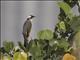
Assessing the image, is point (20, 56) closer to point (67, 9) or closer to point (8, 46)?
point (8, 46)

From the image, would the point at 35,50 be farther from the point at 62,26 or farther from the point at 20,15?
the point at 20,15

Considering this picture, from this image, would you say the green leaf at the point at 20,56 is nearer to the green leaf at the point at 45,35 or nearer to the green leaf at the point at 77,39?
the green leaf at the point at 45,35

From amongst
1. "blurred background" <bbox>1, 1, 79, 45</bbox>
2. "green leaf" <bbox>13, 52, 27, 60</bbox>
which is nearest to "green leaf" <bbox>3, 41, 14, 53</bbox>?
"green leaf" <bbox>13, 52, 27, 60</bbox>

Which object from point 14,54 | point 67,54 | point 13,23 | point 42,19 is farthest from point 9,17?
point 67,54

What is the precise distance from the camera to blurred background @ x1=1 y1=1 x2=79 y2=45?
0.94m

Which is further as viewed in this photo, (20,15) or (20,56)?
(20,15)

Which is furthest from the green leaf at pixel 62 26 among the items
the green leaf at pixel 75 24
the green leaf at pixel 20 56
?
the green leaf at pixel 20 56

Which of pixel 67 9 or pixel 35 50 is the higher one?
pixel 67 9

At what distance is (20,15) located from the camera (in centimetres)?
96

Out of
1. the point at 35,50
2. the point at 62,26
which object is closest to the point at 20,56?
the point at 35,50

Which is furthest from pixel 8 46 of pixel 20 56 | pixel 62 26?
pixel 62 26

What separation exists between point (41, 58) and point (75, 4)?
0.25m

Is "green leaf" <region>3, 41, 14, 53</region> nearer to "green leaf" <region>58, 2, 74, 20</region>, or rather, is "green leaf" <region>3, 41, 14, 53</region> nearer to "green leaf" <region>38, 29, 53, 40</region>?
"green leaf" <region>38, 29, 53, 40</region>

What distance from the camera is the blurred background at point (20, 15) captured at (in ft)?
3.07
